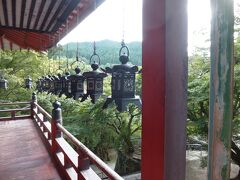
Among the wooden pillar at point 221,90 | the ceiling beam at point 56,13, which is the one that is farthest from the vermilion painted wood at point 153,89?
the ceiling beam at point 56,13

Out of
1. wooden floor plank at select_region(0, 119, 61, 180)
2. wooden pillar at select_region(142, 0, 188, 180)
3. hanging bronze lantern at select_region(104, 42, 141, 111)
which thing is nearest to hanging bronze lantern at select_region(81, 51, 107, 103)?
hanging bronze lantern at select_region(104, 42, 141, 111)

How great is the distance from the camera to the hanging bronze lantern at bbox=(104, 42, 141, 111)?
1733mm

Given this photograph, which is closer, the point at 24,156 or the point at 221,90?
the point at 221,90

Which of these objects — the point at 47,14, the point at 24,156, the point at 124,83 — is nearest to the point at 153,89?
the point at 124,83

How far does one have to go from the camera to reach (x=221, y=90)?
562mm

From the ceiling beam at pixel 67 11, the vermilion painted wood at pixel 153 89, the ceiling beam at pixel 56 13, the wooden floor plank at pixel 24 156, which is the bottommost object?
the wooden floor plank at pixel 24 156

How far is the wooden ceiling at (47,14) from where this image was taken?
3.37 m

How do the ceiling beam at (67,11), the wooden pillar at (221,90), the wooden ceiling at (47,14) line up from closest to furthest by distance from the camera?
1. the wooden pillar at (221,90)
2. the ceiling beam at (67,11)
3. the wooden ceiling at (47,14)

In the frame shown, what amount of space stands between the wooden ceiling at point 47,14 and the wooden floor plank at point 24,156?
2.41m

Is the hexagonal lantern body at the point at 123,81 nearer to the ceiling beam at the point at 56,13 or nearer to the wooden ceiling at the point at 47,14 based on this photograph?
the wooden ceiling at the point at 47,14

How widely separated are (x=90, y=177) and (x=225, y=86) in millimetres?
2394

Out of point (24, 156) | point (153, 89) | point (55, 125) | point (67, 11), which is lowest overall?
point (24, 156)

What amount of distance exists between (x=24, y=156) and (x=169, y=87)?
14.1ft

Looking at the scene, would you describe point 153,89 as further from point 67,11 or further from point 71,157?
point 67,11
